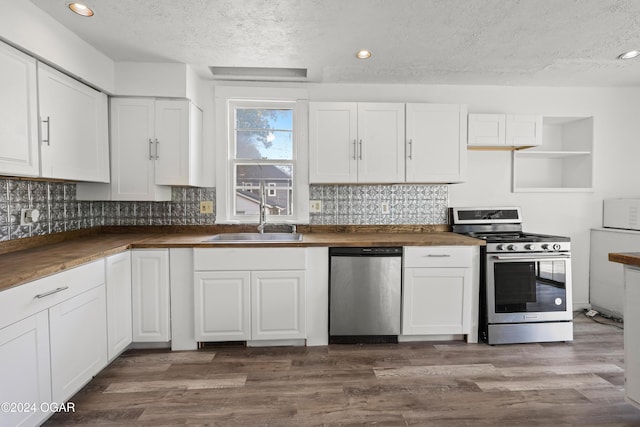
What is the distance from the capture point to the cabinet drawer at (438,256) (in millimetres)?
2508

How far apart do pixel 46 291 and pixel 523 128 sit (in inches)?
149

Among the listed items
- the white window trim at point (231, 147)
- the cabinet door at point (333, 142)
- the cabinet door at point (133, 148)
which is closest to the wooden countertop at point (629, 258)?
the cabinet door at point (333, 142)

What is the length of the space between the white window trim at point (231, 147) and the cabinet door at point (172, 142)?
1.19 feet

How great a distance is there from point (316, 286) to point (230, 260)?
0.71 m

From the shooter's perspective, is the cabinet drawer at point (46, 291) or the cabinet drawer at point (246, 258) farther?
the cabinet drawer at point (246, 258)

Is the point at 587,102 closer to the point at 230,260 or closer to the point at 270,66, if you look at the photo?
the point at 270,66

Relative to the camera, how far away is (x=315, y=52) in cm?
239

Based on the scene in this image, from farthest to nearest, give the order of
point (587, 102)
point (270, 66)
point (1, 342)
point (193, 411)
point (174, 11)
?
point (587, 102) → point (270, 66) → point (174, 11) → point (193, 411) → point (1, 342)

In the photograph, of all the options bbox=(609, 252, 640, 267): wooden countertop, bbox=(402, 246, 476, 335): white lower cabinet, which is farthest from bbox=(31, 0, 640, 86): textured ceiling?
bbox=(402, 246, 476, 335): white lower cabinet

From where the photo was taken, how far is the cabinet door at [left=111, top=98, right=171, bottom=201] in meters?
2.61

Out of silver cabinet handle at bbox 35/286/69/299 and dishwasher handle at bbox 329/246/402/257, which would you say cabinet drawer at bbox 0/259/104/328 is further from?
dishwasher handle at bbox 329/246/402/257

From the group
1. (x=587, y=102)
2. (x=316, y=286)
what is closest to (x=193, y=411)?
(x=316, y=286)

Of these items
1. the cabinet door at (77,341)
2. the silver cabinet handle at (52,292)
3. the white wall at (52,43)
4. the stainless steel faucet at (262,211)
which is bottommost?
the cabinet door at (77,341)

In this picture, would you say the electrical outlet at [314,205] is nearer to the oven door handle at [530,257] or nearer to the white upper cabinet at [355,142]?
the white upper cabinet at [355,142]
